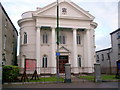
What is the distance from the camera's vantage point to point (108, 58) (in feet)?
132

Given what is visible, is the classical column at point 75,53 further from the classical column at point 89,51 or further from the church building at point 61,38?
the classical column at point 89,51

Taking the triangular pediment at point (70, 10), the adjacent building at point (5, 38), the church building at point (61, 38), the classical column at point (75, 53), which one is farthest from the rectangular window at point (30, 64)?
the triangular pediment at point (70, 10)

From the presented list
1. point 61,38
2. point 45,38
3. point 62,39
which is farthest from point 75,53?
point 45,38

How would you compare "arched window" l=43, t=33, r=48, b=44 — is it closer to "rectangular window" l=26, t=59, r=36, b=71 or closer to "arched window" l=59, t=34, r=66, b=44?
"arched window" l=59, t=34, r=66, b=44

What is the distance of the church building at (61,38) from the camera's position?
26312mm

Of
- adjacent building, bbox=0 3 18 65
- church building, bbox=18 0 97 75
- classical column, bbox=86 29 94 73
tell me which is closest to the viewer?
adjacent building, bbox=0 3 18 65

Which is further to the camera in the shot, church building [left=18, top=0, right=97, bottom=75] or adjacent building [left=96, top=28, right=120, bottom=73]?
adjacent building [left=96, top=28, right=120, bottom=73]

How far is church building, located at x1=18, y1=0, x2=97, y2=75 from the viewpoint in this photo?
26312 millimetres

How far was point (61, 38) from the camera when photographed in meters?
28.2

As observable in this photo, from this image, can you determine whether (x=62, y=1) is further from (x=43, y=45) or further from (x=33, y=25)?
(x=43, y=45)

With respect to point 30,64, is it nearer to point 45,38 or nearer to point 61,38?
point 45,38

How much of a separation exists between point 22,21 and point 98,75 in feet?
53.2

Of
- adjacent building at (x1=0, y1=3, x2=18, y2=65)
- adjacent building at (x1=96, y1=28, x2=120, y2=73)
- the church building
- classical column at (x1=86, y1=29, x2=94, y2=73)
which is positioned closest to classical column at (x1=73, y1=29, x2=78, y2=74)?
the church building

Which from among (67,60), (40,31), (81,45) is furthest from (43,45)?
(81,45)
